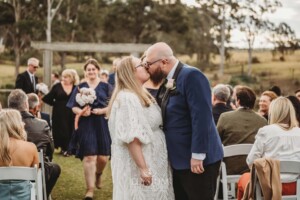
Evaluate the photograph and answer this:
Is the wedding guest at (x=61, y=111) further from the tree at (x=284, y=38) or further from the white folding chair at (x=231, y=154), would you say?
the tree at (x=284, y=38)

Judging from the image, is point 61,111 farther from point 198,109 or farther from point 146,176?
point 198,109

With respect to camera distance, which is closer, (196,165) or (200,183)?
(196,165)

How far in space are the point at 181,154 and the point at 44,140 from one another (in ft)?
6.94

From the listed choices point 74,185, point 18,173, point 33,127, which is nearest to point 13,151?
point 18,173

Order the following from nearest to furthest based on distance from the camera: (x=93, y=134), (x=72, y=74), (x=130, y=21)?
1. (x=93, y=134)
2. (x=72, y=74)
3. (x=130, y=21)

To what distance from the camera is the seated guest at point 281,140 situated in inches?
192

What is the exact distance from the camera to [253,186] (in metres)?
4.71

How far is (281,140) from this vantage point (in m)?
4.87

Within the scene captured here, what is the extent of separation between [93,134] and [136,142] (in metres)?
2.98

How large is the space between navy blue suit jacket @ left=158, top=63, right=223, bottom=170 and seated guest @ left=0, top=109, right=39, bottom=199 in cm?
132

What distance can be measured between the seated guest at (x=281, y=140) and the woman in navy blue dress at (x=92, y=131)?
2689 millimetres

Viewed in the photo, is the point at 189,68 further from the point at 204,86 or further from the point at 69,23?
the point at 69,23

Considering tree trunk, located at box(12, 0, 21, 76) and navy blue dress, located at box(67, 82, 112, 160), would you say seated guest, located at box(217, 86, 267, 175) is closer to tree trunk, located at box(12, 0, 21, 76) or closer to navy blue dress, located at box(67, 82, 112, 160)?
navy blue dress, located at box(67, 82, 112, 160)

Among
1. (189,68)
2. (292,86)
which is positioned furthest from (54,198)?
(292,86)
